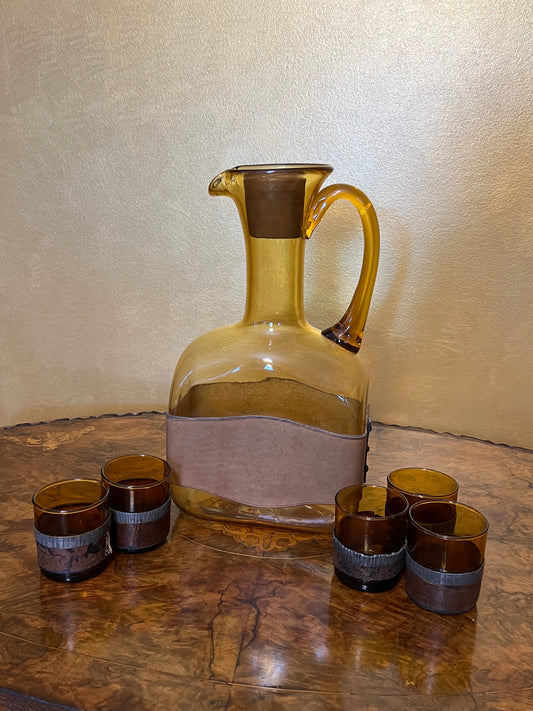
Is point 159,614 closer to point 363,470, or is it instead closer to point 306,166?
point 363,470

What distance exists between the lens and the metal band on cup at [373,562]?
22.9 inches

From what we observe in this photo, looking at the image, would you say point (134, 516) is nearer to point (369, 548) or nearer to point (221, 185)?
point (369, 548)

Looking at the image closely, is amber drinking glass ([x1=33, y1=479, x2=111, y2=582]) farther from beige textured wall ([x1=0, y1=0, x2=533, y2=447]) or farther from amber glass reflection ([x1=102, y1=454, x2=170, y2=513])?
beige textured wall ([x1=0, y1=0, x2=533, y2=447])

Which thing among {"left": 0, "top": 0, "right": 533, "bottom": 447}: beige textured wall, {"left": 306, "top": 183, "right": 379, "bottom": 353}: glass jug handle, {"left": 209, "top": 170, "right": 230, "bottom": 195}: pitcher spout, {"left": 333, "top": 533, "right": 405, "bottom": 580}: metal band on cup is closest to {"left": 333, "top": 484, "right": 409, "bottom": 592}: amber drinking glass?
{"left": 333, "top": 533, "right": 405, "bottom": 580}: metal band on cup

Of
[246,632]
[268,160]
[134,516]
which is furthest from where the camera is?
[268,160]

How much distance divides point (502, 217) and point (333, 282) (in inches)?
11.0

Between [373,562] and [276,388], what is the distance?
206mm

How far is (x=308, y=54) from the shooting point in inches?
37.7

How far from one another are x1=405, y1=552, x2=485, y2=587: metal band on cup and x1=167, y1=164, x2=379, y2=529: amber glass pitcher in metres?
0.13

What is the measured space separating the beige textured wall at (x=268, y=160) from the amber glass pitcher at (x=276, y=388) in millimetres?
344

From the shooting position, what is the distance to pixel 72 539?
58 centimetres

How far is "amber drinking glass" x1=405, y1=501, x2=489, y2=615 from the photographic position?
55 centimetres

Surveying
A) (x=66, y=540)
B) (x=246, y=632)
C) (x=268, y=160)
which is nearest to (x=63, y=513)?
(x=66, y=540)

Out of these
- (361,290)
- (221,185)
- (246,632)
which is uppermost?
(221,185)
